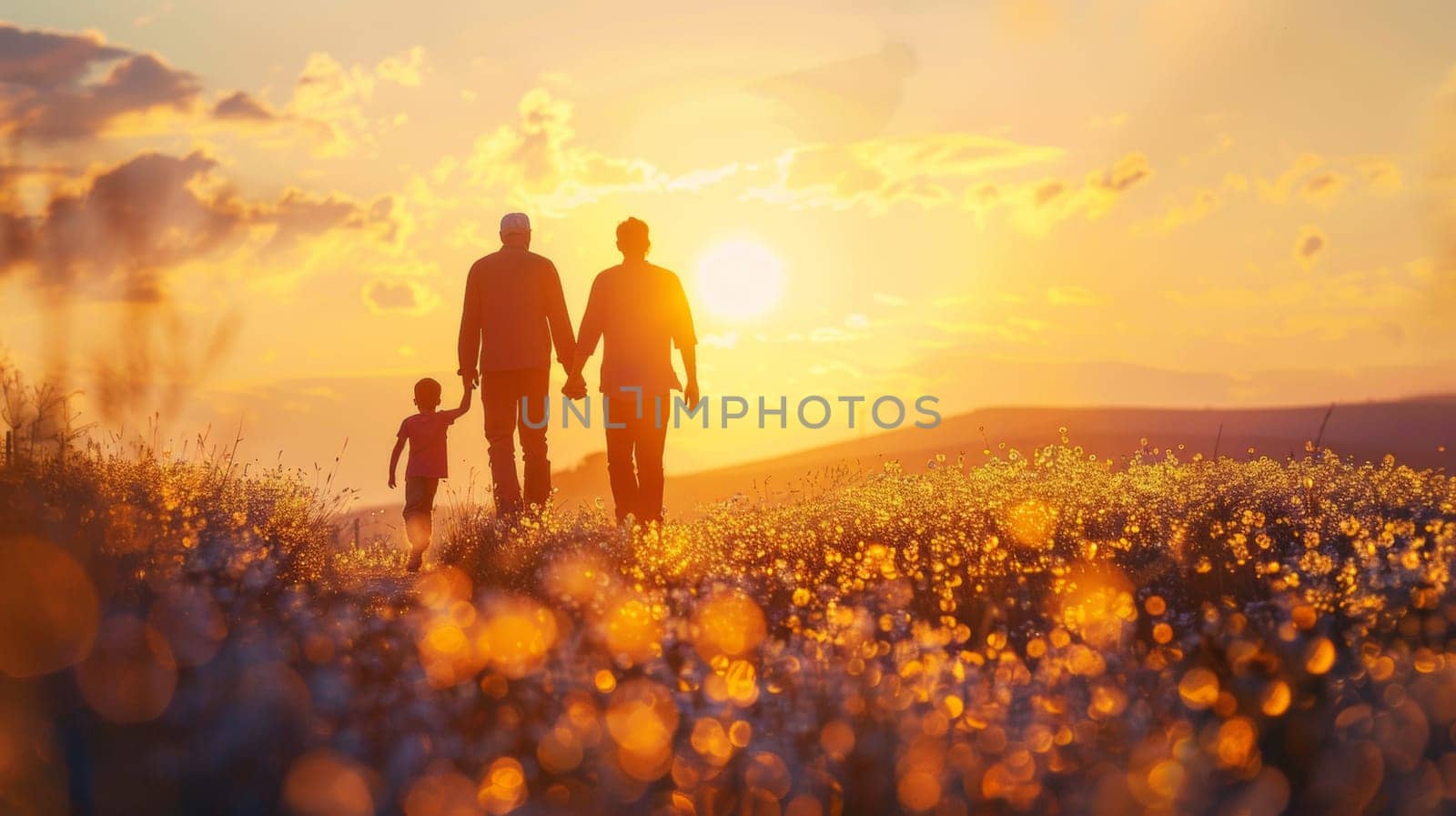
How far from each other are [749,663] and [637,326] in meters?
5.67

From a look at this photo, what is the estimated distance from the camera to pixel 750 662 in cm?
561

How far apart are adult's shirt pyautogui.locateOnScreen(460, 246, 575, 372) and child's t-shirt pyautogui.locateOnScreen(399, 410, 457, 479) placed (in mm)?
806

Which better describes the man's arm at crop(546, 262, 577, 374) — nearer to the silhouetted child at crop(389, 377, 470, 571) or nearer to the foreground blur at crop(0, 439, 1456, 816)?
the silhouetted child at crop(389, 377, 470, 571)

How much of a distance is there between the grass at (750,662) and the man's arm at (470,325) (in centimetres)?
297

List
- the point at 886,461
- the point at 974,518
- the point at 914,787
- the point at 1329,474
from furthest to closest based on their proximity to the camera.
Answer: the point at 886,461 → the point at 1329,474 → the point at 974,518 → the point at 914,787

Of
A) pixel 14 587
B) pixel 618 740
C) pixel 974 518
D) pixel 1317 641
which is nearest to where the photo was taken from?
pixel 618 740

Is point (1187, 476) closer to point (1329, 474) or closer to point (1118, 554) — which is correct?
point (1329, 474)

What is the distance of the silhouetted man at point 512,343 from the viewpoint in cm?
1148

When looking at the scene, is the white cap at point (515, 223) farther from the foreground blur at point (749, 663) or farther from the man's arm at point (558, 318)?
the foreground blur at point (749, 663)

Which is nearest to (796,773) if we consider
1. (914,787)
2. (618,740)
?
(914,787)

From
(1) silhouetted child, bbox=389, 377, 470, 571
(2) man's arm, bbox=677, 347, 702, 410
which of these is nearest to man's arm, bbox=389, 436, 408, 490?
(1) silhouetted child, bbox=389, 377, 470, 571

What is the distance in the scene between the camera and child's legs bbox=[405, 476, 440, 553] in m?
12.0

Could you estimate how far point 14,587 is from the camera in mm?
5820

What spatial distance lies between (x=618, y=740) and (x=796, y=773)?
0.64 m
